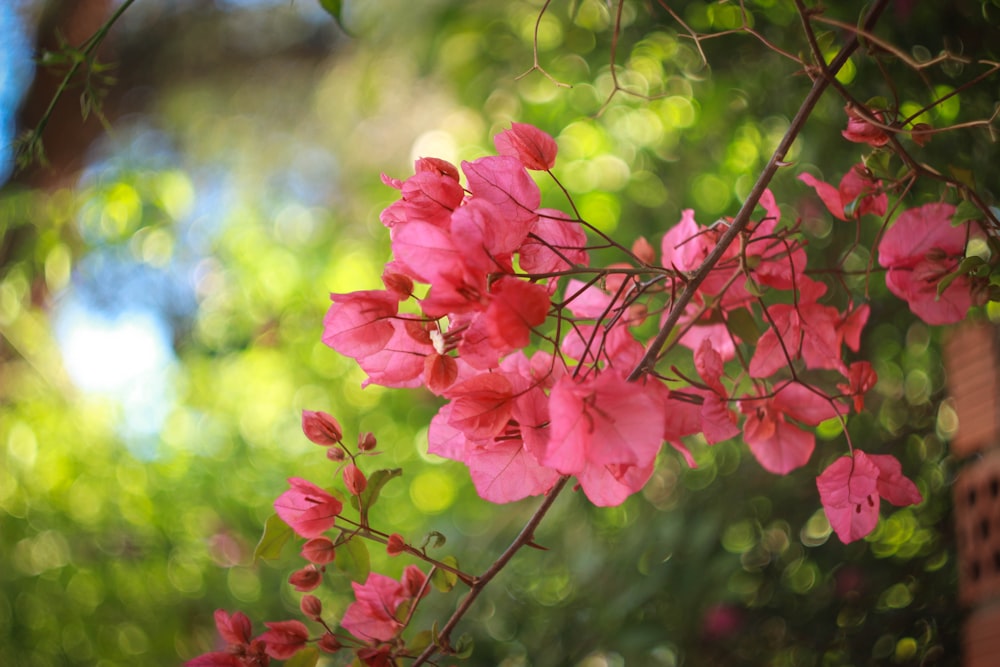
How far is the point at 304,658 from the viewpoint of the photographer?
1.30ft

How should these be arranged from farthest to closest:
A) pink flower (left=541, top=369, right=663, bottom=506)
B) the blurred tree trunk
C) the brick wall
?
the blurred tree trunk → the brick wall → pink flower (left=541, top=369, right=663, bottom=506)

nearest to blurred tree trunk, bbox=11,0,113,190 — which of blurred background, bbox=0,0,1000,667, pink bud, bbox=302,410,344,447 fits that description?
blurred background, bbox=0,0,1000,667

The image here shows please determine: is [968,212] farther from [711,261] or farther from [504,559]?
[504,559]

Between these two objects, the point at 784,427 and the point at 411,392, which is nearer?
the point at 784,427

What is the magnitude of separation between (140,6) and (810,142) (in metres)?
2.21

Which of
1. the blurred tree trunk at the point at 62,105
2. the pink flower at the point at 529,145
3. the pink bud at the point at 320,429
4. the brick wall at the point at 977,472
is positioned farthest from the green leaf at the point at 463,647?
the blurred tree trunk at the point at 62,105

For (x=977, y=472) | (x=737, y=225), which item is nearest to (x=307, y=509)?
(x=737, y=225)

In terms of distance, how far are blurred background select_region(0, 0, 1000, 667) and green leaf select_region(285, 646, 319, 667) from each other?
1.06 feet

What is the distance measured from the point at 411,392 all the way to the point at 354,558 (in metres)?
0.97

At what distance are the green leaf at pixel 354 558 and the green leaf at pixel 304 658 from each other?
43 mm

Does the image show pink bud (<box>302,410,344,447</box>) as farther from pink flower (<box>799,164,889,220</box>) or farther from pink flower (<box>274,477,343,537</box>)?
pink flower (<box>799,164,889,220</box>)

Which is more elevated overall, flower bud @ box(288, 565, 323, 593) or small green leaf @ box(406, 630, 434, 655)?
flower bud @ box(288, 565, 323, 593)

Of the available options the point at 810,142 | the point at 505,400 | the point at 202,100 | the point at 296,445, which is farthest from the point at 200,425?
the point at 202,100

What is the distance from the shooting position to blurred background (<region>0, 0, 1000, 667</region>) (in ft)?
2.58
